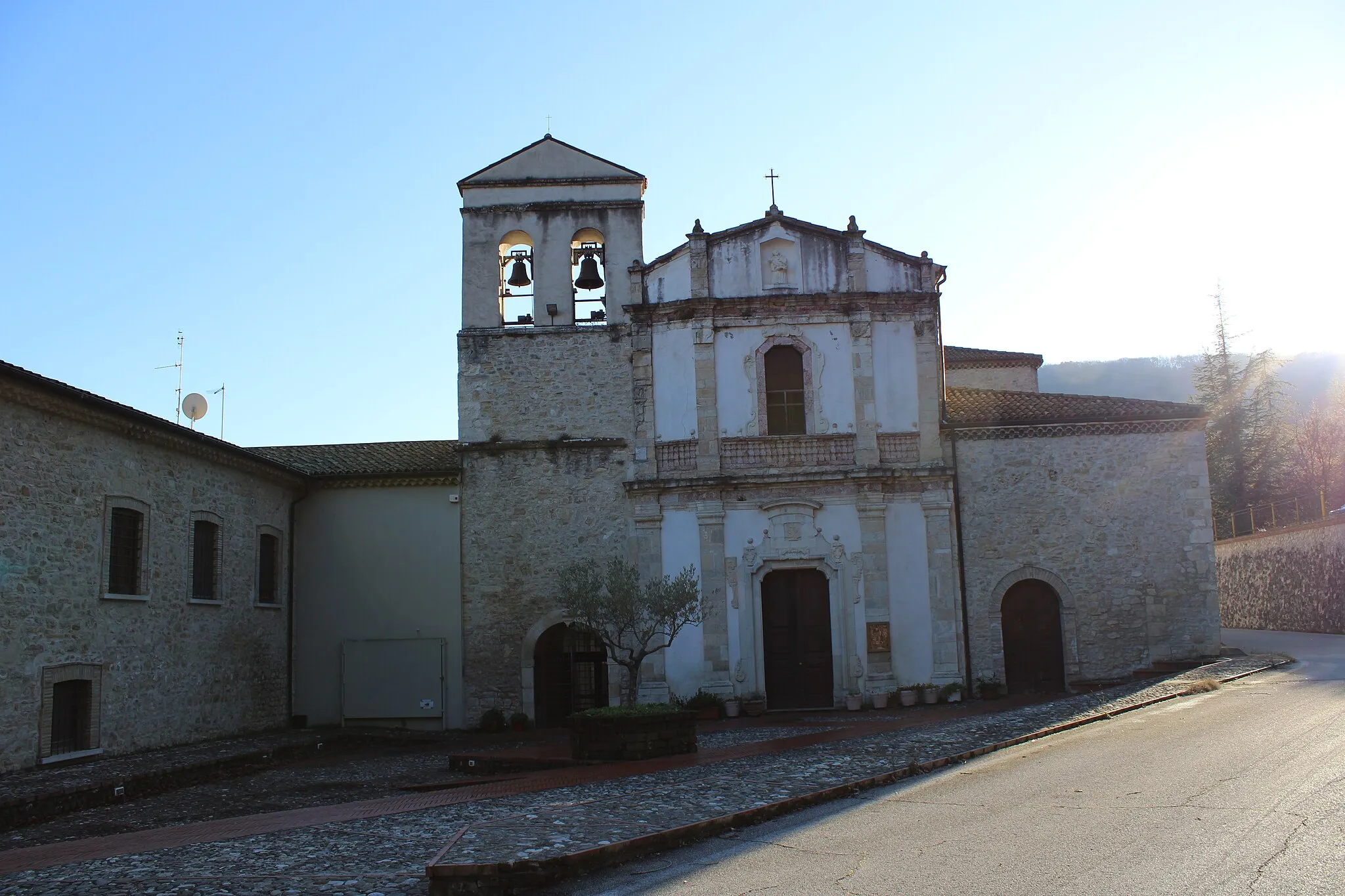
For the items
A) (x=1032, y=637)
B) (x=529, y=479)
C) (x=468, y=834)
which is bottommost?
(x=468, y=834)

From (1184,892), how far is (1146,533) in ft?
55.2

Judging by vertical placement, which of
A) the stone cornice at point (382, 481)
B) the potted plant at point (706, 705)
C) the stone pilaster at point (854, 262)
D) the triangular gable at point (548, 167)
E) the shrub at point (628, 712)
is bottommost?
the potted plant at point (706, 705)

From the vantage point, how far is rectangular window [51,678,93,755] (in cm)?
1511

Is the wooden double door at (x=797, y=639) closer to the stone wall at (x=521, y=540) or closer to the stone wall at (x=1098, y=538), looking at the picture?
the stone wall at (x=1098, y=538)

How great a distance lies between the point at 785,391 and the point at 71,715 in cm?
1347

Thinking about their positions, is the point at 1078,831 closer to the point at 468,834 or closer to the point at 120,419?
the point at 468,834

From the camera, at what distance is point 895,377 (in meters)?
22.1

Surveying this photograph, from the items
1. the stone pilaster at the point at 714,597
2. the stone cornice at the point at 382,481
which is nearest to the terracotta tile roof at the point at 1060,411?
the stone pilaster at the point at 714,597

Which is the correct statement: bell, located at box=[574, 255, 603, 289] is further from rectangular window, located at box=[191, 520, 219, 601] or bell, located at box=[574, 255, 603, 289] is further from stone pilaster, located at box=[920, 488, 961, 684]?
rectangular window, located at box=[191, 520, 219, 601]

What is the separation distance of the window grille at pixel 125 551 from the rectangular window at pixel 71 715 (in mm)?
1451

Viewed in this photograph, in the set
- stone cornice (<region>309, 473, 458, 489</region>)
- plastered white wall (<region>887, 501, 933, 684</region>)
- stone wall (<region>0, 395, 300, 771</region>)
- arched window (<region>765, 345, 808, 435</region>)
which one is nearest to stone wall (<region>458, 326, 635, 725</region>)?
stone cornice (<region>309, 473, 458, 489</region>)

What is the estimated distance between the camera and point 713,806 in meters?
9.93

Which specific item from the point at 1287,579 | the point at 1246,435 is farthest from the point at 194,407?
the point at 1246,435

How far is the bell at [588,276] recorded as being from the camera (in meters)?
22.7
